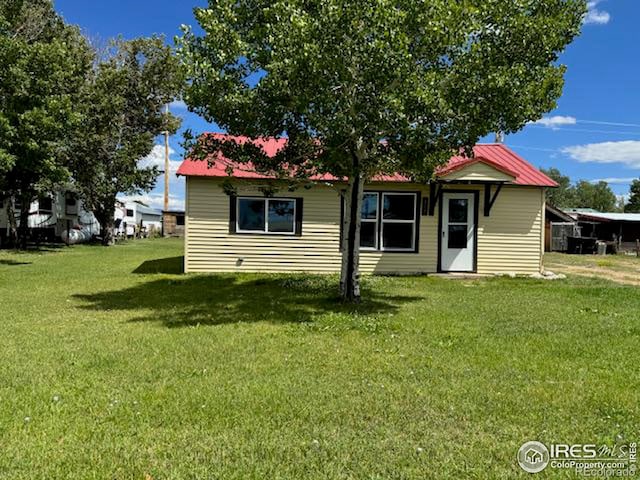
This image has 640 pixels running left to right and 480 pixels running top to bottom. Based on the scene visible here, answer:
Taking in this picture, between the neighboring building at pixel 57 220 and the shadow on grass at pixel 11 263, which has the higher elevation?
the neighboring building at pixel 57 220

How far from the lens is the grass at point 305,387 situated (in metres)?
2.88

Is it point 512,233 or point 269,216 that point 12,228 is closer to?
point 269,216

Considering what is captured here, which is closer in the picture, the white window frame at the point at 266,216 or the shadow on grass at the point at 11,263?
the white window frame at the point at 266,216

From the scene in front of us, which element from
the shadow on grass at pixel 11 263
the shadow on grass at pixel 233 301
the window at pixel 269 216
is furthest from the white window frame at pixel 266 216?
the shadow on grass at pixel 11 263

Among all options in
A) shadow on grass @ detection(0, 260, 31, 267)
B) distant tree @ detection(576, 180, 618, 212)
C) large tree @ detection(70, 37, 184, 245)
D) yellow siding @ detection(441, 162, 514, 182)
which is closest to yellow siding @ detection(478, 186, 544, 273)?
yellow siding @ detection(441, 162, 514, 182)

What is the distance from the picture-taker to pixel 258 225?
1247cm

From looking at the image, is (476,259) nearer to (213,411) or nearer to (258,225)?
(258,225)

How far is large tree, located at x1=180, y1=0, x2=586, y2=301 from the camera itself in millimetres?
6047

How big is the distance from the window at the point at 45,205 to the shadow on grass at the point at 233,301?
69.4ft

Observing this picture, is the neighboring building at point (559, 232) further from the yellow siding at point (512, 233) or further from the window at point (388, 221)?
the window at point (388, 221)

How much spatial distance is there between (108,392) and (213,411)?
3.28 ft

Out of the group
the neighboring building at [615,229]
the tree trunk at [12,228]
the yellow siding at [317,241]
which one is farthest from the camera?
the neighboring building at [615,229]

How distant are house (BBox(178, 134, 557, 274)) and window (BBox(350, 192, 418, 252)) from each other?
0.09 feet

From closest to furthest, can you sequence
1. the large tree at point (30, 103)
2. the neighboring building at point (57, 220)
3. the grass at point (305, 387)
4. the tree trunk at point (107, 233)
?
the grass at point (305, 387) < the large tree at point (30, 103) < the neighboring building at point (57, 220) < the tree trunk at point (107, 233)
